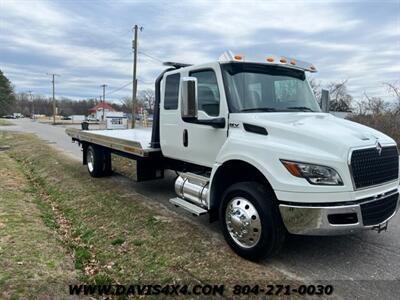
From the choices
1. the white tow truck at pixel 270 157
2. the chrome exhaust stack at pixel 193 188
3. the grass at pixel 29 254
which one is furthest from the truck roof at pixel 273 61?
the grass at pixel 29 254

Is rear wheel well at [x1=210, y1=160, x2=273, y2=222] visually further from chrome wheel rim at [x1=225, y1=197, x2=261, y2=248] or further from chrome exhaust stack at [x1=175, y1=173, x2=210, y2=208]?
chrome wheel rim at [x1=225, y1=197, x2=261, y2=248]

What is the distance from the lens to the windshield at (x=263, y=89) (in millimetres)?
4812

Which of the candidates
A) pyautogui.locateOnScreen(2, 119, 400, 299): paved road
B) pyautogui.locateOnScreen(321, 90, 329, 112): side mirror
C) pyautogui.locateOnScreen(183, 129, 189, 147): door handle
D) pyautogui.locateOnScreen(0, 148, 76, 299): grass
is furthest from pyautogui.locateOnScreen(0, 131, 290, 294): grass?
pyautogui.locateOnScreen(321, 90, 329, 112): side mirror

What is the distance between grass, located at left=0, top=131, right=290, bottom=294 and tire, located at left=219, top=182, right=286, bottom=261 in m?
0.21

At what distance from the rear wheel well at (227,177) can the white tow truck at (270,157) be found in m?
0.01

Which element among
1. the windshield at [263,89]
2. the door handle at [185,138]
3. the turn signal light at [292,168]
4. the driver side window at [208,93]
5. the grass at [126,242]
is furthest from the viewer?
the door handle at [185,138]

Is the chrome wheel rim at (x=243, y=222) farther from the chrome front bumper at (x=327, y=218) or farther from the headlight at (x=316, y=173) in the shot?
the headlight at (x=316, y=173)

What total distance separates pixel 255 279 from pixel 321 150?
5.13 feet

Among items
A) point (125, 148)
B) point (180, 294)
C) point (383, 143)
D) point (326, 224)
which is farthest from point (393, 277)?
Answer: point (125, 148)

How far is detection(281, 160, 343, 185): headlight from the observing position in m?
3.71

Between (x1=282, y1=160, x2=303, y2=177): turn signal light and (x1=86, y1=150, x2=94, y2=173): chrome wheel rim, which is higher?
(x1=282, y1=160, x2=303, y2=177): turn signal light

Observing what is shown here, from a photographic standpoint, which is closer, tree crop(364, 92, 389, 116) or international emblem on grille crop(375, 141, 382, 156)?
international emblem on grille crop(375, 141, 382, 156)

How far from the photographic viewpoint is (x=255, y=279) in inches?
153

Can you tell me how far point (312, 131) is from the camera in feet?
13.0
